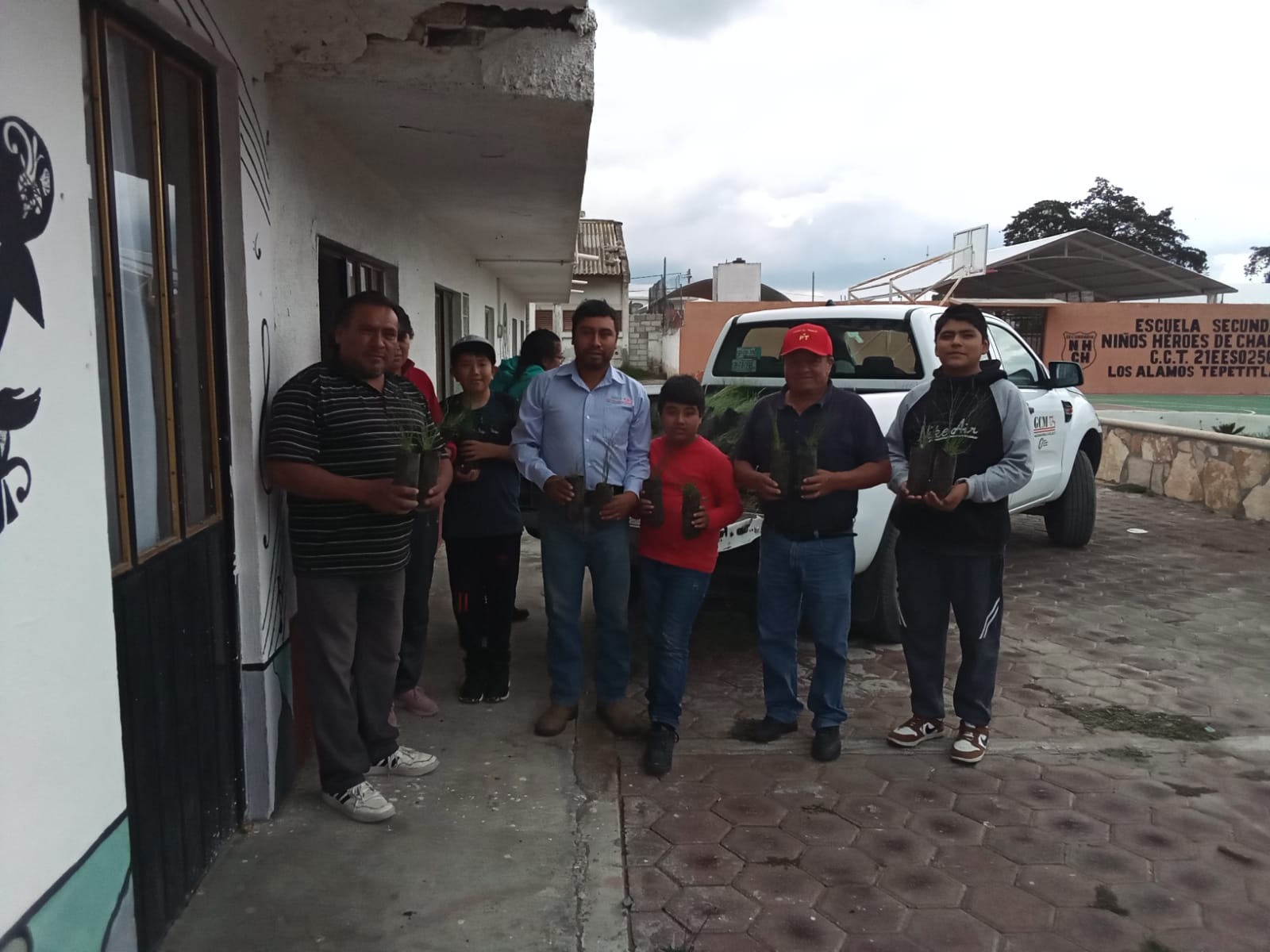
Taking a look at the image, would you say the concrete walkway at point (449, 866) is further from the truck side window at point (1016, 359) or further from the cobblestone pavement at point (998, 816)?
the truck side window at point (1016, 359)

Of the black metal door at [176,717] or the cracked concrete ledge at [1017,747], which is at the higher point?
the black metal door at [176,717]

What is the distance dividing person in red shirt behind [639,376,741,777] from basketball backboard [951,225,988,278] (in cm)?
2004

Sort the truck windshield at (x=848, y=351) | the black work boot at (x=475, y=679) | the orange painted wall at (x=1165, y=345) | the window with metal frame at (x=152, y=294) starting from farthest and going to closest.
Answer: the orange painted wall at (x=1165, y=345), the truck windshield at (x=848, y=351), the black work boot at (x=475, y=679), the window with metal frame at (x=152, y=294)

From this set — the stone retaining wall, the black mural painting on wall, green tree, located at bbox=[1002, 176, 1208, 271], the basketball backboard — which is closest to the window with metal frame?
the black mural painting on wall

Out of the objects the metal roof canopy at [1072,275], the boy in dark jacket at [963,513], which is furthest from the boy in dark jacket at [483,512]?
the metal roof canopy at [1072,275]

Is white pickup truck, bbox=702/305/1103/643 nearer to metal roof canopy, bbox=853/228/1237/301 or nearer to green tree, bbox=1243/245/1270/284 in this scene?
metal roof canopy, bbox=853/228/1237/301

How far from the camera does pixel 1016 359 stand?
21.3ft

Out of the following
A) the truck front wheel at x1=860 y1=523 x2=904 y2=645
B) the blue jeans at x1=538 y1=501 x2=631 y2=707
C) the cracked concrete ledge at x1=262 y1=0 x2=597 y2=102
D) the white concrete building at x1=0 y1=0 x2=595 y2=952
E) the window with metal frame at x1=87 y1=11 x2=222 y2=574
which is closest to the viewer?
the white concrete building at x1=0 y1=0 x2=595 y2=952

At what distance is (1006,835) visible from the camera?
3158 millimetres

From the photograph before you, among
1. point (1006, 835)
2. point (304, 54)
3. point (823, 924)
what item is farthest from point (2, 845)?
point (1006, 835)

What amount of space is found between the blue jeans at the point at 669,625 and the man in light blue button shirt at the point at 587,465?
0.44 feet

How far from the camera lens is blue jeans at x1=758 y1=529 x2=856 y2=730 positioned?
12.0 feet

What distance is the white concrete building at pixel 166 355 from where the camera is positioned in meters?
1.80

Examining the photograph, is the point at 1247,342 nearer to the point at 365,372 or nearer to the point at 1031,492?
the point at 1031,492
